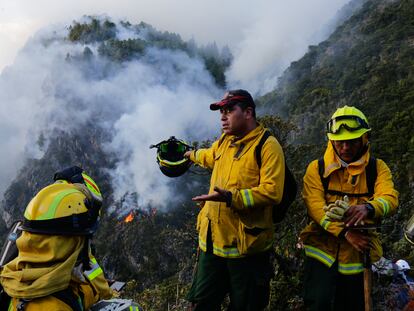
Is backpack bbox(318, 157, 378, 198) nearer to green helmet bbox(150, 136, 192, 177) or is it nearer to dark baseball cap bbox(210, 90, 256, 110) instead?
dark baseball cap bbox(210, 90, 256, 110)

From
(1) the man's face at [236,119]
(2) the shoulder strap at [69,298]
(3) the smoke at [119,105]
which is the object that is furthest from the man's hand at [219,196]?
(3) the smoke at [119,105]

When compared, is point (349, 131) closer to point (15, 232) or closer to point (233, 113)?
point (233, 113)

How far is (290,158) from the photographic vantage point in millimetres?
6906

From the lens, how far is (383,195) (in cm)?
235

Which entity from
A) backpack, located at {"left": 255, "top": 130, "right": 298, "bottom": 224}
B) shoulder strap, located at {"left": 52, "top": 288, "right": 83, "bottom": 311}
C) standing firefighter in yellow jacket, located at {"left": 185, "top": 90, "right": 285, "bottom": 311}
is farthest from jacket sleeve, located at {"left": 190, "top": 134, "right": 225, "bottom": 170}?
shoulder strap, located at {"left": 52, "top": 288, "right": 83, "bottom": 311}

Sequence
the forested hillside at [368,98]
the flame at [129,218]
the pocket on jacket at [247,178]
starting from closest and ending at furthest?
the pocket on jacket at [247,178] → the forested hillside at [368,98] → the flame at [129,218]

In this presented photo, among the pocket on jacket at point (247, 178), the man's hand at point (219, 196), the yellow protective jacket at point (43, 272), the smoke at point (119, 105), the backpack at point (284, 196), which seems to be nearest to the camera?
the yellow protective jacket at point (43, 272)

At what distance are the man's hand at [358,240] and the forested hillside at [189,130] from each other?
4.53ft

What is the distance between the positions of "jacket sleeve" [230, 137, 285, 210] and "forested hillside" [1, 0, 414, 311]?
1665 mm

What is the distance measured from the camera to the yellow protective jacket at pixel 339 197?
2.39 meters

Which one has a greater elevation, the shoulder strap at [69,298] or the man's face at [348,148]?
the man's face at [348,148]

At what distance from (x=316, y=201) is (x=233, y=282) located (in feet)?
2.39

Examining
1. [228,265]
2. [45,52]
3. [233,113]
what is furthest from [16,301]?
[45,52]

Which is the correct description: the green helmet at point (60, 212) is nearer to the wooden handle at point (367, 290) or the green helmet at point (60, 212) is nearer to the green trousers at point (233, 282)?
the green trousers at point (233, 282)
